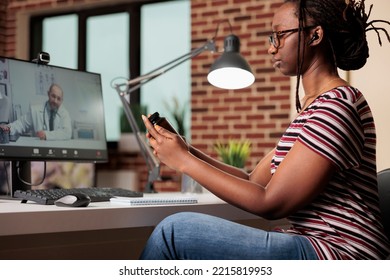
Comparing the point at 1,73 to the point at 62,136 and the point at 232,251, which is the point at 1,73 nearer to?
the point at 62,136

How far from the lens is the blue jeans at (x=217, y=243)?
4.22ft

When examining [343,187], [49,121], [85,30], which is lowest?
[343,187]

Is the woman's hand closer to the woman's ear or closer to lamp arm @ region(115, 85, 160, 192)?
the woman's ear

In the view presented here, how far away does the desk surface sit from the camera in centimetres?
130

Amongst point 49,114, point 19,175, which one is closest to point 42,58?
point 49,114

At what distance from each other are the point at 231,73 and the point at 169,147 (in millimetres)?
974

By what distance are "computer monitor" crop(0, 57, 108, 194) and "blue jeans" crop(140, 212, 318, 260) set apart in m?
0.74

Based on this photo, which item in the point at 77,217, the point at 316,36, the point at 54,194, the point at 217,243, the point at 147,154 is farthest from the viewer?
the point at 147,154

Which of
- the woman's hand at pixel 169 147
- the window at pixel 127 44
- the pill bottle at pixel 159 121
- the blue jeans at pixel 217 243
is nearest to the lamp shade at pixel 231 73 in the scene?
the pill bottle at pixel 159 121

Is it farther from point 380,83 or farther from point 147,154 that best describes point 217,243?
point 380,83

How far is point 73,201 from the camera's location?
1471 millimetres

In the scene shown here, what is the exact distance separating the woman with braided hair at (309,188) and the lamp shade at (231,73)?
32.4 inches

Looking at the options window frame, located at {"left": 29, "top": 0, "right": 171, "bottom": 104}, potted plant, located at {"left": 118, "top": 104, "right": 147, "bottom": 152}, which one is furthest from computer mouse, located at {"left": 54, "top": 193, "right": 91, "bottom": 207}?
window frame, located at {"left": 29, "top": 0, "right": 171, "bottom": 104}

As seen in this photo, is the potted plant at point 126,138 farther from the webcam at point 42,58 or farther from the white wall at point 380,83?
the webcam at point 42,58
